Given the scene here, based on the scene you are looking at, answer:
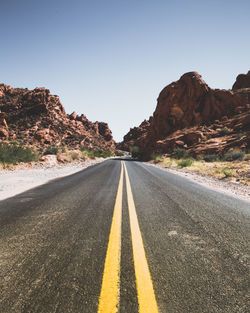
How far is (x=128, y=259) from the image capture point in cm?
167

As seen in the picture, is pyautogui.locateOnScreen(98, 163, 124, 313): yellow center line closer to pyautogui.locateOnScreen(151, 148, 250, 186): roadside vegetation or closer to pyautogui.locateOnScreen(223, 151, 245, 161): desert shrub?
pyautogui.locateOnScreen(151, 148, 250, 186): roadside vegetation

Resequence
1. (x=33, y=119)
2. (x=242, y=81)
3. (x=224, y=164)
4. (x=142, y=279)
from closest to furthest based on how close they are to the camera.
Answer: (x=142, y=279) < (x=224, y=164) < (x=33, y=119) < (x=242, y=81)

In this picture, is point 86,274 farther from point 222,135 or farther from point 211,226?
point 222,135

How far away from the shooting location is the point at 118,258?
66.0 inches

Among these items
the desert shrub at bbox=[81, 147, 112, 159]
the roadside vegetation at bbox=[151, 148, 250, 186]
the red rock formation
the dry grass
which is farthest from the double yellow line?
the red rock formation

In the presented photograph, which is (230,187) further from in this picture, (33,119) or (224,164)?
(33,119)

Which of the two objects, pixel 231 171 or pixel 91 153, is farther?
pixel 91 153

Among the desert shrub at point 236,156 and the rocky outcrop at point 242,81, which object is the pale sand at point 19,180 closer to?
the desert shrub at point 236,156

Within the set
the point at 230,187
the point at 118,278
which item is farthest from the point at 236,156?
the point at 118,278

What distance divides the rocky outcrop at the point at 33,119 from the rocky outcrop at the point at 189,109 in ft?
91.3

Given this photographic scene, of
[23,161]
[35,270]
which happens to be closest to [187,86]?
[23,161]

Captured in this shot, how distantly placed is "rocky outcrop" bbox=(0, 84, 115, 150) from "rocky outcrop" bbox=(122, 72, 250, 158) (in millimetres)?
27818

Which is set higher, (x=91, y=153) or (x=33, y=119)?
(x=33, y=119)

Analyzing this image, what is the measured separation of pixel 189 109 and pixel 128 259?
42.9m
